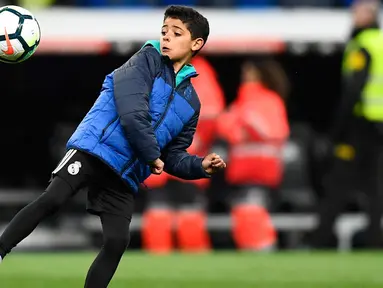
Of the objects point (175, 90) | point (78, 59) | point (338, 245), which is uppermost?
point (175, 90)

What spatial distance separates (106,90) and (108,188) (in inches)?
21.9

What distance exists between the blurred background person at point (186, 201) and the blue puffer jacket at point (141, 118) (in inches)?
242

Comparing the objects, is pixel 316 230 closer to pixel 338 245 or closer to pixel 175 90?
pixel 338 245

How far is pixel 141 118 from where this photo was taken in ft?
22.7

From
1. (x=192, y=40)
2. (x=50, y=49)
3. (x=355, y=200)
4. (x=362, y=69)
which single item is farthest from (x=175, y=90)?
(x=355, y=200)

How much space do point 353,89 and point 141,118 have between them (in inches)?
243

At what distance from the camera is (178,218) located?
13617 mm

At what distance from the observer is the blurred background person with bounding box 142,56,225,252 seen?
13461mm

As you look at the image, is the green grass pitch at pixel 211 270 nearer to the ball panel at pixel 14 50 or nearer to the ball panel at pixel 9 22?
the ball panel at pixel 14 50

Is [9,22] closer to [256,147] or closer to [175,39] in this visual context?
[175,39]

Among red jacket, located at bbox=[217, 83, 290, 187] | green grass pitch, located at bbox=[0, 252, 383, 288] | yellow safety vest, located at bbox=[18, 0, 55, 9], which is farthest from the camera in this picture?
yellow safety vest, located at bbox=[18, 0, 55, 9]

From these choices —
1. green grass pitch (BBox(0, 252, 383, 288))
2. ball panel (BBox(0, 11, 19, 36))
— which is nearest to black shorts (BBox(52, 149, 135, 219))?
ball panel (BBox(0, 11, 19, 36))

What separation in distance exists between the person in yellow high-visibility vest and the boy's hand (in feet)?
19.3

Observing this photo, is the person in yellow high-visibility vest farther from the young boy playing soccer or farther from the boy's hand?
the boy's hand
